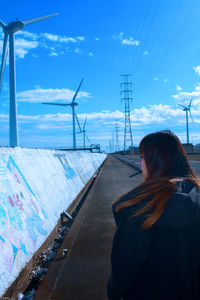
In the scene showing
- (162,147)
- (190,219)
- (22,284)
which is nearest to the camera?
(190,219)

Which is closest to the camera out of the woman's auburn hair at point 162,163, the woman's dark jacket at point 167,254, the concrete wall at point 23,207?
the woman's dark jacket at point 167,254

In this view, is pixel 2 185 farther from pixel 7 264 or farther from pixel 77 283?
pixel 77 283

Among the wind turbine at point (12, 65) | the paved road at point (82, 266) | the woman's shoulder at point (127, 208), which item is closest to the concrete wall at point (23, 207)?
the paved road at point (82, 266)

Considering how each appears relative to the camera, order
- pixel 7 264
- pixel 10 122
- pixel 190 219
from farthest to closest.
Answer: pixel 10 122, pixel 7 264, pixel 190 219

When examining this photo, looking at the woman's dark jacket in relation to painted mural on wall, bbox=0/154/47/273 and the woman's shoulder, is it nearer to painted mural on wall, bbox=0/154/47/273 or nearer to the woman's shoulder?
the woman's shoulder

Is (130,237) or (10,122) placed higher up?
(10,122)

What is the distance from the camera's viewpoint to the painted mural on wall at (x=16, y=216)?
10.3ft

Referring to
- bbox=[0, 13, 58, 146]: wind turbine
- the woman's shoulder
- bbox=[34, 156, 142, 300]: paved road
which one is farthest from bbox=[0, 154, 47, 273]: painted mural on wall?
bbox=[0, 13, 58, 146]: wind turbine

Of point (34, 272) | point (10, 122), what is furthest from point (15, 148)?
point (10, 122)

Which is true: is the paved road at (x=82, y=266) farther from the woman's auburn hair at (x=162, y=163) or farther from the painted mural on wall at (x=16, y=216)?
the woman's auburn hair at (x=162, y=163)

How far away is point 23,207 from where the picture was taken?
400cm

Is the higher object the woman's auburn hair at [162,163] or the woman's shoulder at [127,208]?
the woman's auburn hair at [162,163]

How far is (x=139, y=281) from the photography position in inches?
57.0

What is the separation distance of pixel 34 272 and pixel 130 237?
114 inches
